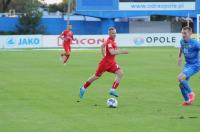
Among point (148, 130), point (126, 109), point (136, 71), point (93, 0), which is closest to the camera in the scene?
point (148, 130)

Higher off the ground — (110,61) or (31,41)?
(110,61)

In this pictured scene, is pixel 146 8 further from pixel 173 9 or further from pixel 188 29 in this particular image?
pixel 188 29

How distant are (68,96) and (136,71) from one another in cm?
1019

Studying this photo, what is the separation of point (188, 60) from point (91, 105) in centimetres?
263

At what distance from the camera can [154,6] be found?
221 feet

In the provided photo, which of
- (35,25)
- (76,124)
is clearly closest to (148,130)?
(76,124)

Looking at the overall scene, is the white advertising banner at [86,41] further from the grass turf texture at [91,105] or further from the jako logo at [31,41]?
the grass turf texture at [91,105]

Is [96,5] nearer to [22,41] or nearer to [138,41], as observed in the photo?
[138,41]

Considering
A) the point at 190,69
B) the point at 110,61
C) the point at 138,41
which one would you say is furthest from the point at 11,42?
the point at 190,69

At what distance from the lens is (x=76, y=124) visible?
12281 millimetres

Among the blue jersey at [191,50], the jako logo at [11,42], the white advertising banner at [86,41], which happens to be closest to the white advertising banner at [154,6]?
the white advertising banner at [86,41]

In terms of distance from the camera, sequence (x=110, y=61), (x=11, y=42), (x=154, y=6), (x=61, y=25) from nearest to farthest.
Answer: (x=110, y=61) → (x=11, y=42) → (x=154, y=6) → (x=61, y=25)

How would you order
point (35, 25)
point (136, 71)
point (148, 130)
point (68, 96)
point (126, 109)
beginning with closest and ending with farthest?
point (148, 130) → point (126, 109) → point (68, 96) → point (136, 71) → point (35, 25)

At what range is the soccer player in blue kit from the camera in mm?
15547
